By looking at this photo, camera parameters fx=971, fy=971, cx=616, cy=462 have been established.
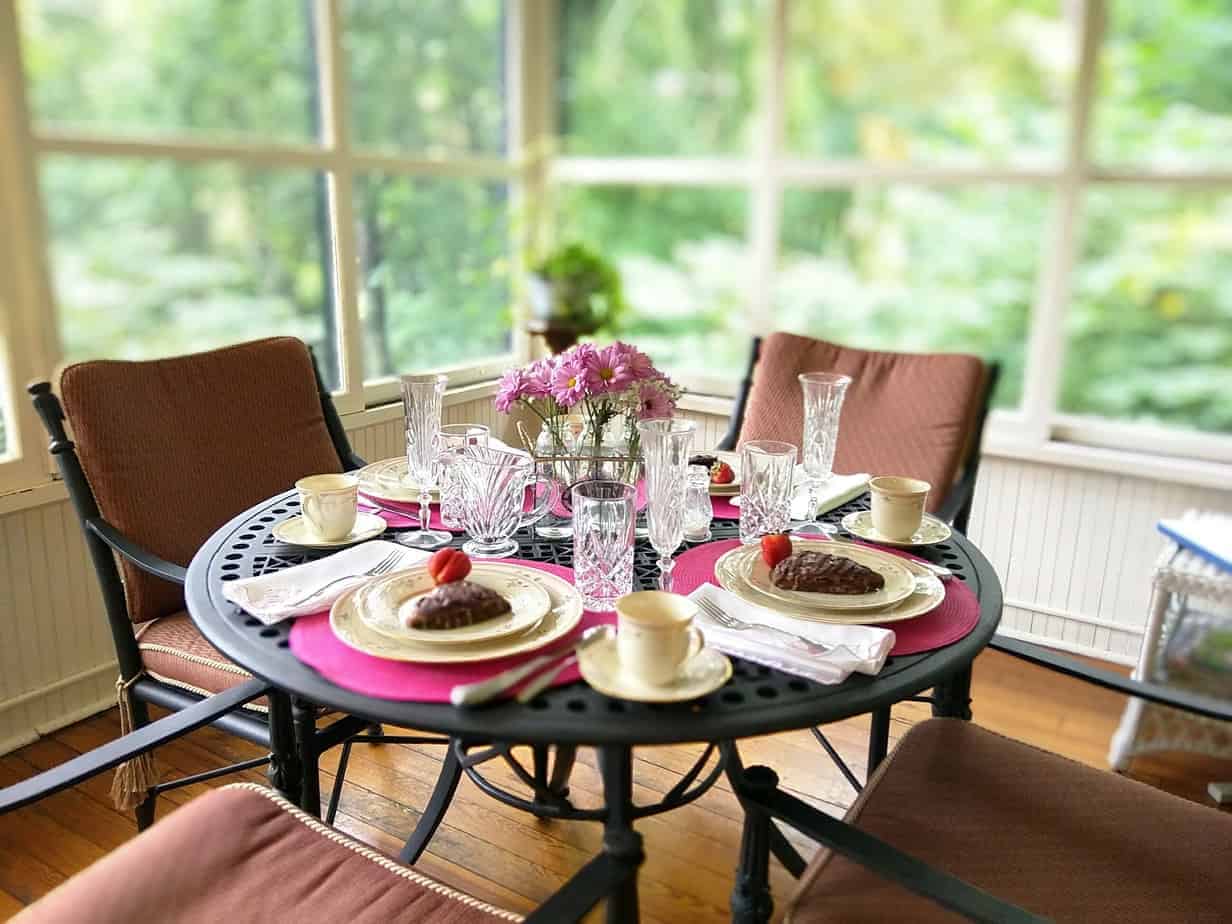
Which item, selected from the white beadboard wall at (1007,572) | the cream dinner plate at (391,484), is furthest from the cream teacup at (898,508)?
the white beadboard wall at (1007,572)

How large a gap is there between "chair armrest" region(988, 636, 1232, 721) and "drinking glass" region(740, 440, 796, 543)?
1.13ft

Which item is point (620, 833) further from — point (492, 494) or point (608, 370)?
point (608, 370)

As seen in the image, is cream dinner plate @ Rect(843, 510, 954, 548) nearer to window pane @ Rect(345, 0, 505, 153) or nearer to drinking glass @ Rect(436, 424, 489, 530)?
drinking glass @ Rect(436, 424, 489, 530)

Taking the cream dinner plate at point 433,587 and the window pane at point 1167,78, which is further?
the window pane at point 1167,78

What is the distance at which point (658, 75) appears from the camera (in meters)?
3.37

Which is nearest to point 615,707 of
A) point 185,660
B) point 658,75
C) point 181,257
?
point 185,660

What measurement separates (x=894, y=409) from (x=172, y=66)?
76.4 inches

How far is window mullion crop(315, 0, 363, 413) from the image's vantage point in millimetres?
2650

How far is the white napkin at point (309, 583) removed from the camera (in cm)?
118

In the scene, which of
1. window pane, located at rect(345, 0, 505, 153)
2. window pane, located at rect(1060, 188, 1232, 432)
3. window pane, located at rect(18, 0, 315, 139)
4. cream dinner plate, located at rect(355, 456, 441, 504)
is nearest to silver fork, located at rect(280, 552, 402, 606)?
cream dinner plate, located at rect(355, 456, 441, 504)

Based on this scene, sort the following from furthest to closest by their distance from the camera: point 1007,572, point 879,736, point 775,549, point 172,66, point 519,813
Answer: point 1007,572 → point 172,66 → point 519,813 → point 879,736 → point 775,549

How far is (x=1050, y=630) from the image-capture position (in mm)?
2832

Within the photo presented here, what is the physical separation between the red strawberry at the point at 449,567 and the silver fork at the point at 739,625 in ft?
0.96

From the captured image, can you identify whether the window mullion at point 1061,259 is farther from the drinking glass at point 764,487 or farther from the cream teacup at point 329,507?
the cream teacup at point 329,507
